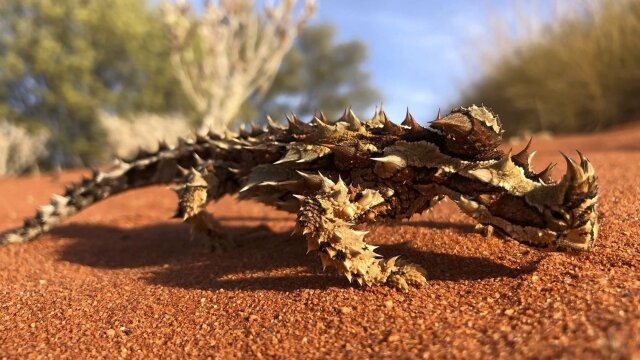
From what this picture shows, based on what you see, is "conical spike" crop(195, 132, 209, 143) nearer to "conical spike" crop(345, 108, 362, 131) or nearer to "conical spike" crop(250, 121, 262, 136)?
"conical spike" crop(250, 121, 262, 136)

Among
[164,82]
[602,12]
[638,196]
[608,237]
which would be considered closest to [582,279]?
[608,237]

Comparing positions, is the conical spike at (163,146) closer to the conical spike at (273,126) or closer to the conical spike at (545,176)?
the conical spike at (273,126)

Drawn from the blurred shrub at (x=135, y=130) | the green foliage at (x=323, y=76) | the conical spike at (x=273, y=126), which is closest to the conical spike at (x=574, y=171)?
the conical spike at (x=273, y=126)

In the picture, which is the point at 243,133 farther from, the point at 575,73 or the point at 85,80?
the point at 85,80

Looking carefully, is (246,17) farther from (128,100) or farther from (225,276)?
(225,276)

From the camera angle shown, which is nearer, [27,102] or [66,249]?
[66,249]

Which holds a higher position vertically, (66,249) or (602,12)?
(602,12)
